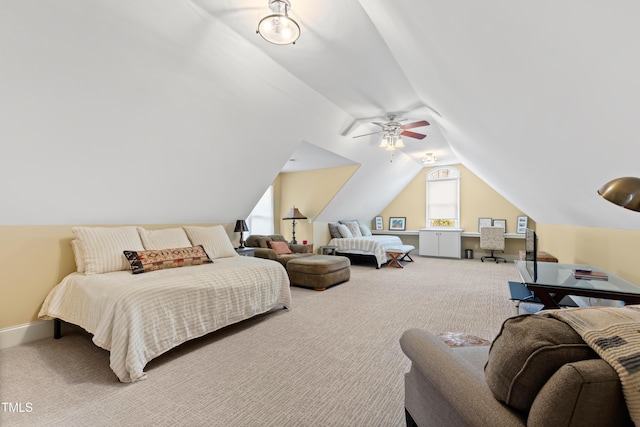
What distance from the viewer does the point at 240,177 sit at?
4.50 metres

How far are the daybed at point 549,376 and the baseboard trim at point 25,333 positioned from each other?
146 inches

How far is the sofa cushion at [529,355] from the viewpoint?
2.57 feet

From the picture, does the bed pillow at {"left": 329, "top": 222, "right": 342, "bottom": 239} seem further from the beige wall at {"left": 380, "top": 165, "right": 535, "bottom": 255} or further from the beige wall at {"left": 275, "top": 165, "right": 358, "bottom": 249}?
the beige wall at {"left": 380, "top": 165, "right": 535, "bottom": 255}

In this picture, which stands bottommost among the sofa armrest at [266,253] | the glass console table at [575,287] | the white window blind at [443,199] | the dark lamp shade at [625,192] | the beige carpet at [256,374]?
the beige carpet at [256,374]

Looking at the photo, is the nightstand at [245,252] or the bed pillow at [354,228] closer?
the nightstand at [245,252]

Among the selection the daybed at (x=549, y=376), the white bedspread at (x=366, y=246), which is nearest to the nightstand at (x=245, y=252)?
the white bedspread at (x=366, y=246)

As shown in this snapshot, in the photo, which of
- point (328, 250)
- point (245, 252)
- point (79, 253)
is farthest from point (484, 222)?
point (79, 253)

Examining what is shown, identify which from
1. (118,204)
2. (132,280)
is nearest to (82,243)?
(118,204)

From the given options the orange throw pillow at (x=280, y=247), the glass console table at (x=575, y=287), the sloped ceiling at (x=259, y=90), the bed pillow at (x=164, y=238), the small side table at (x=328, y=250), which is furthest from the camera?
the small side table at (x=328, y=250)

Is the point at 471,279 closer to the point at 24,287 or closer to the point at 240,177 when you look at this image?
the point at 240,177

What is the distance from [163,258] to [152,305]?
3.25ft

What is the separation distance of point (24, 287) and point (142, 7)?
2.85 metres

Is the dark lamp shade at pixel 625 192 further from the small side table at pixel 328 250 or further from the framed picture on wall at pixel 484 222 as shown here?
the framed picture on wall at pixel 484 222

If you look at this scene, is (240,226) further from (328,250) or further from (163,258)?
(328,250)
